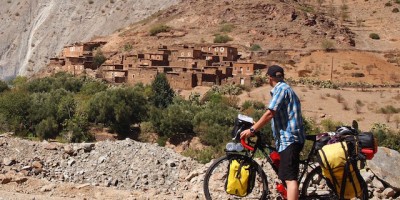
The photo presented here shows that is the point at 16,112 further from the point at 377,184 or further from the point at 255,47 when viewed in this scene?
the point at 255,47

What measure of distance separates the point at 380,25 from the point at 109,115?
36726 mm

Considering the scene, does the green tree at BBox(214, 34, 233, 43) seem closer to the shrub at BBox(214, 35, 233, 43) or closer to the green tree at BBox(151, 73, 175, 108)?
the shrub at BBox(214, 35, 233, 43)

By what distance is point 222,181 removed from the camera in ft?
17.1

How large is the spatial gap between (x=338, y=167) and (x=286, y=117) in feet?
1.98

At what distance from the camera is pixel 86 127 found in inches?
870

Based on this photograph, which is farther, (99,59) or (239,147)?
(99,59)

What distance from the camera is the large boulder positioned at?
628 cm

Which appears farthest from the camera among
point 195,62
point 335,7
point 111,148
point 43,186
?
point 335,7

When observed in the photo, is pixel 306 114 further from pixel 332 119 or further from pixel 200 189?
pixel 200 189

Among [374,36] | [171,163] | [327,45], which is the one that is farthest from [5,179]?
[374,36]

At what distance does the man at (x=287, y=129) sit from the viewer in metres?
4.19

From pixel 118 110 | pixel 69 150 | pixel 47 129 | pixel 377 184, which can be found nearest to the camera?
pixel 377 184

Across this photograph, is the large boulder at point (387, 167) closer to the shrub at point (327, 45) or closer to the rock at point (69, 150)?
the rock at point (69, 150)

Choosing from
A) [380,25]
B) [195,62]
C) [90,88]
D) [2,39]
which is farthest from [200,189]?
[2,39]
